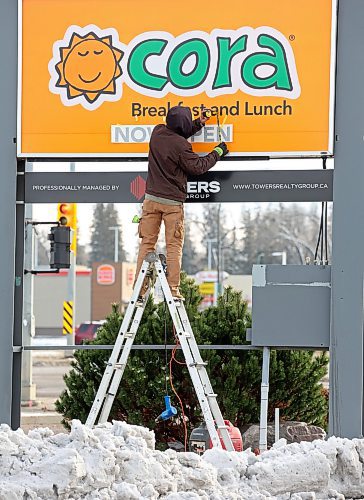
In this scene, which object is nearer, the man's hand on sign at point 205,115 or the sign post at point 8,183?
the man's hand on sign at point 205,115

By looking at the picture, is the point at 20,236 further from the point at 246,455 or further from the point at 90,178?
the point at 246,455

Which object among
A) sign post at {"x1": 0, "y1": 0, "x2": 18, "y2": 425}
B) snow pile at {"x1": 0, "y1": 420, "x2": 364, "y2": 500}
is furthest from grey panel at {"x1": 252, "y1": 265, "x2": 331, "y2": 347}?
sign post at {"x1": 0, "y1": 0, "x2": 18, "y2": 425}

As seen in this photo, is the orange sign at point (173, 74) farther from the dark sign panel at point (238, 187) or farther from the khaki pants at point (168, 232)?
the khaki pants at point (168, 232)

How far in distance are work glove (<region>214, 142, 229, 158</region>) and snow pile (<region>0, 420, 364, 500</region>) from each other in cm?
301

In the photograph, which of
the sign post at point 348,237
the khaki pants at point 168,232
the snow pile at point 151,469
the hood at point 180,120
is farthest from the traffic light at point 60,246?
the snow pile at point 151,469

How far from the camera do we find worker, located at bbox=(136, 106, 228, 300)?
398 inches

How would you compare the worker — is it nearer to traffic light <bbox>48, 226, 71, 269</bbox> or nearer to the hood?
the hood

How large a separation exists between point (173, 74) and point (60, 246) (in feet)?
11.7

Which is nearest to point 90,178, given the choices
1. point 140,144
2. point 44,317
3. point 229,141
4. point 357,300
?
point 140,144

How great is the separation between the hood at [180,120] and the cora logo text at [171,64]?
48 cm

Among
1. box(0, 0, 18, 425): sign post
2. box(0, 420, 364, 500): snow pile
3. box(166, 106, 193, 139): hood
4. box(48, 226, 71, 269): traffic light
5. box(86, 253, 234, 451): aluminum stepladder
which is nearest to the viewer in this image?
box(0, 420, 364, 500): snow pile

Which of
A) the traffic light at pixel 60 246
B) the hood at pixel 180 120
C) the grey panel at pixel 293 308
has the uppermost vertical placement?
the hood at pixel 180 120

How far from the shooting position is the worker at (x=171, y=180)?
10117mm

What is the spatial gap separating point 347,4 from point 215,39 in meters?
1.24
